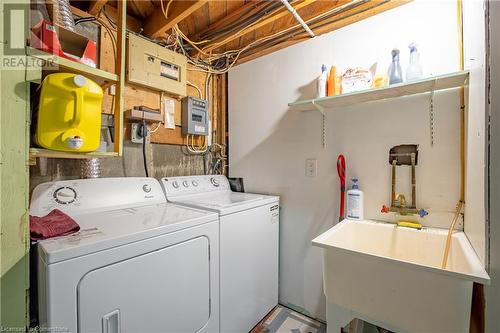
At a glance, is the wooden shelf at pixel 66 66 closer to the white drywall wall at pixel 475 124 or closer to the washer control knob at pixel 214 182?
the washer control knob at pixel 214 182

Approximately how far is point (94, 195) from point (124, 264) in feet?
2.04

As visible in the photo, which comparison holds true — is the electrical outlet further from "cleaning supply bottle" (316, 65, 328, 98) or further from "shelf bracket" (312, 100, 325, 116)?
"cleaning supply bottle" (316, 65, 328, 98)

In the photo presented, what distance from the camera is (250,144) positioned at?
7.18 feet

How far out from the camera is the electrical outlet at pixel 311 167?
1786mm

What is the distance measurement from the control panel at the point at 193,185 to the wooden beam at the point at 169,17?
46.6 inches

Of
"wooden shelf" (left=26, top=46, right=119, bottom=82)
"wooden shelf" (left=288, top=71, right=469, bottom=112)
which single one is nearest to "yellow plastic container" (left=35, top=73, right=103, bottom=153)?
"wooden shelf" (left=26, top=46, right=119, bottom=82)

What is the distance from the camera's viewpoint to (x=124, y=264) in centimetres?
92

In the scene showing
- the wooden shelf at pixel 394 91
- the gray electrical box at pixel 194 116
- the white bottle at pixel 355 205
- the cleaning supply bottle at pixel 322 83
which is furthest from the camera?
the gray electrical box at pixel 194 116

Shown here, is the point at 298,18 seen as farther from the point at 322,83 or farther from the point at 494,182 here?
the point at 494,182

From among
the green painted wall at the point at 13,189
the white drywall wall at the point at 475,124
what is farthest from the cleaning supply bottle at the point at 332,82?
the green painted wall at the point at 13,189

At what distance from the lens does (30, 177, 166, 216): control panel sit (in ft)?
3.81

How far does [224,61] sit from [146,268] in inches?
84.2

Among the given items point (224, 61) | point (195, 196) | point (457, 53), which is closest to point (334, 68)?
point (457, 53)

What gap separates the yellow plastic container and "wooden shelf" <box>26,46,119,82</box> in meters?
0.04
